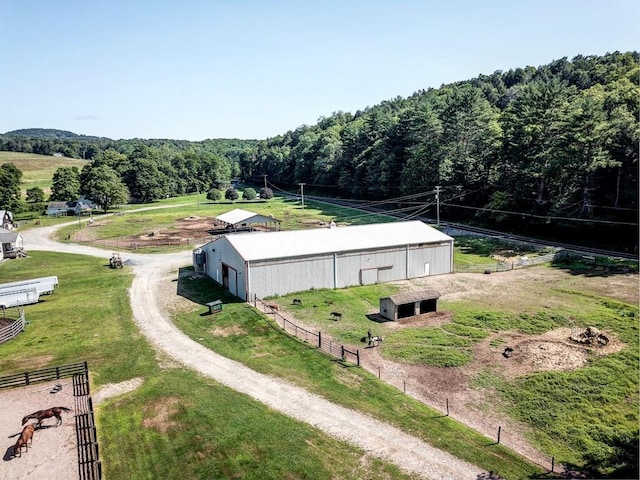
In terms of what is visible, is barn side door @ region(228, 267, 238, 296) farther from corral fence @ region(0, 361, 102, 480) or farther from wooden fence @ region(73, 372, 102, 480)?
wooden fence @ region(73, 372, 102, 480)

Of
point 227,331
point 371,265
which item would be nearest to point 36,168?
point 371,265

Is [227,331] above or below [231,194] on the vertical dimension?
below

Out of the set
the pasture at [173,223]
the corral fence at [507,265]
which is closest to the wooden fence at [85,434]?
the corral fence at [507,265]

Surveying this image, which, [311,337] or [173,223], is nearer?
[311,337]

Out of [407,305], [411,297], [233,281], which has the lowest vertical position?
[407,305]

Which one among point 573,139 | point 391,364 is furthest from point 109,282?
point 573,139

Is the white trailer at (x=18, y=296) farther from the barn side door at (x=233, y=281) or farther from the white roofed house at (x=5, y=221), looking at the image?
the white roofed house at (x=5, y=221)

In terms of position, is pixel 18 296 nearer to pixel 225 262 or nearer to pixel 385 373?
pixel 225 262
